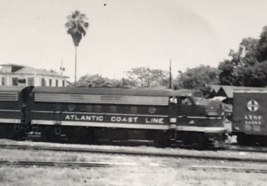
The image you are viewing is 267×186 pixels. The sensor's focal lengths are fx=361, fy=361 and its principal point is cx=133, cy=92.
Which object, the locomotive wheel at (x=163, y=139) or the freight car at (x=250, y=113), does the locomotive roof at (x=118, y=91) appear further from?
the freight car at (x=250, y=113)

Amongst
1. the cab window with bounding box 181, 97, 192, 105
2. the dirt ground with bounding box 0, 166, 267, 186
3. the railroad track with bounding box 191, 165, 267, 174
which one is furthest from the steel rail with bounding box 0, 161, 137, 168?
the cab window with bounding box 181, 97, 192, 105

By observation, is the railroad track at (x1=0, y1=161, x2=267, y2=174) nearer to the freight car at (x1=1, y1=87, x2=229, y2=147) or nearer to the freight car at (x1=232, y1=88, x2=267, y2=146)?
the freight car at (x1=1, y1=87, x2=229, y2=147)

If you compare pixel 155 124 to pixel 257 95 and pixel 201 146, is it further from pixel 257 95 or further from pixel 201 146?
pixel 257 95

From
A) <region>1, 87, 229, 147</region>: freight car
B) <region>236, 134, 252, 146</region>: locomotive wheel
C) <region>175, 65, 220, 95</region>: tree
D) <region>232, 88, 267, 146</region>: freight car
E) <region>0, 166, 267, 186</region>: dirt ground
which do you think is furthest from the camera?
<region>175, 65, 220, 95</region>: tree

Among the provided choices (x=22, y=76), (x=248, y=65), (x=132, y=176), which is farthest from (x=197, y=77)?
(x=132, y=176)

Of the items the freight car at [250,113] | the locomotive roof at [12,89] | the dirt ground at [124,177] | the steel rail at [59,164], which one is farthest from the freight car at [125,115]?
the steel rail at [59,164]

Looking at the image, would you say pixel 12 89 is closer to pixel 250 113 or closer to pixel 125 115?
pixel 125 115

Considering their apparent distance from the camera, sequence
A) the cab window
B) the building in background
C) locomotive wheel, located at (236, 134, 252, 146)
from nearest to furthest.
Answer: the cab window, locomotive wheel, located at (236, 134, 252, 146), the building in background
